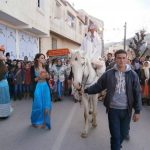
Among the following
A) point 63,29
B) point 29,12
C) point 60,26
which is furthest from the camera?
point 63,29

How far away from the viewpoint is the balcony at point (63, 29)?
25.3 metres

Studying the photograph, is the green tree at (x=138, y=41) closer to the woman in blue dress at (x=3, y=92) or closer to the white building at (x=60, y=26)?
the white building at (x=60, y=26)

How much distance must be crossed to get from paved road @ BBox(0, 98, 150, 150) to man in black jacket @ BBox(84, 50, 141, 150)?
126 cm

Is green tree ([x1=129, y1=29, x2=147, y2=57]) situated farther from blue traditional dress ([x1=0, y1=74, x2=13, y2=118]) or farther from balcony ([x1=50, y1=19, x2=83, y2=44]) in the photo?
blue traditional dress ([x1=0, y1=74, x2=13, y2=118])

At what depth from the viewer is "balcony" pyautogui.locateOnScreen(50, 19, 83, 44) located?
83.1 feet

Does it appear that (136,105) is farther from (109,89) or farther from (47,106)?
(47,106)

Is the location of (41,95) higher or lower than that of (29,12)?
lower

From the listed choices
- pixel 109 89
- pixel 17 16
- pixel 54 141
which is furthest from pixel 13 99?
pixel 109 89

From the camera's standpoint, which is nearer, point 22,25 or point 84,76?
point 84,76

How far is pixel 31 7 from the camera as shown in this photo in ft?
60.1

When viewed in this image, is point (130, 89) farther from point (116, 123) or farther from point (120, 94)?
point (116, 123)

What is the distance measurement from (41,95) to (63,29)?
21.6 metres

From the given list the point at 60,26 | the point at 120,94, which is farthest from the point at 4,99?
the point at 60,26

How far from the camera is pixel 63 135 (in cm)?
711
